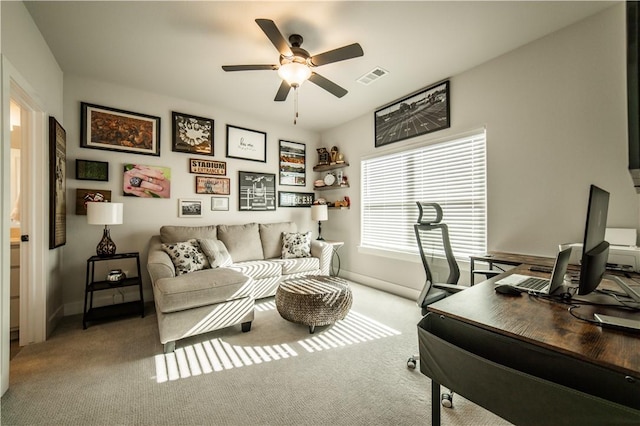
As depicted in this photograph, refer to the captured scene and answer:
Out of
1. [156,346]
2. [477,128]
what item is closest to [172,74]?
[156,346]

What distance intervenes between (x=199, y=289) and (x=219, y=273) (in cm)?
35

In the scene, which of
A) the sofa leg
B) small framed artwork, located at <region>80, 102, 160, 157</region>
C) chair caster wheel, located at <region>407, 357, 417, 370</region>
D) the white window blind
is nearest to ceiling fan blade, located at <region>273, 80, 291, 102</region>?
the white window blind

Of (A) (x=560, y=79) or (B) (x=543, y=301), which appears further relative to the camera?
(A) (x=560, y=79)

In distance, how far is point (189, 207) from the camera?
12.3 feet

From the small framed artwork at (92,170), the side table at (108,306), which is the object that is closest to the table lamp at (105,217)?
the side table at (108,306)

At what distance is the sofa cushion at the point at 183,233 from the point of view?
3309mm

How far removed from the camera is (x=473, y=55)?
105 inches

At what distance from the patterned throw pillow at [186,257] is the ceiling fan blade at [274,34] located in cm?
234

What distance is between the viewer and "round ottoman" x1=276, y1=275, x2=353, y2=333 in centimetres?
241

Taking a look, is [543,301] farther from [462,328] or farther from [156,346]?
[156,346]

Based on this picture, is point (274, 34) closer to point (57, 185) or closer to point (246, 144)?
point (246, 144)

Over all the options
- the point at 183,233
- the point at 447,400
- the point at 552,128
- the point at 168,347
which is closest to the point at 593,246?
the point at 447,400

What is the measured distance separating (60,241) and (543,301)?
403cm

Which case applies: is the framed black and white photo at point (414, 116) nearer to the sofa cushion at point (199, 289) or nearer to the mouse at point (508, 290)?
the mouse at point (508, 290)
